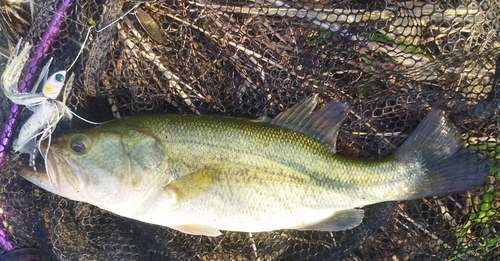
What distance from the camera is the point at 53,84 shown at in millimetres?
2514

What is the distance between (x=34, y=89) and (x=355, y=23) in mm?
2166

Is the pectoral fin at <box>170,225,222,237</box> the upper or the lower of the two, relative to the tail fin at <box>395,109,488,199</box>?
lower

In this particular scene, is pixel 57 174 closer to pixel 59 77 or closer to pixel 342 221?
pixel 59 77

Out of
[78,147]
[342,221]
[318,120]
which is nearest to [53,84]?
[78,147]

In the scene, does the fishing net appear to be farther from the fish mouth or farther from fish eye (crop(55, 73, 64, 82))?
the fish mouth

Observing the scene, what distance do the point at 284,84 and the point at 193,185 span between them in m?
0.91

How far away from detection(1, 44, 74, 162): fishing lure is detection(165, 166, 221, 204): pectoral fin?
2.85 ft

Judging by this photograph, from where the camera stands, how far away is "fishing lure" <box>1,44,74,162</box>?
99.5 inches

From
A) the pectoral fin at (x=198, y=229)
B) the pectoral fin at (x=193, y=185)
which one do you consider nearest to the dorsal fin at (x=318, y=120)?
the pectoral fin at (x=193, y=185)

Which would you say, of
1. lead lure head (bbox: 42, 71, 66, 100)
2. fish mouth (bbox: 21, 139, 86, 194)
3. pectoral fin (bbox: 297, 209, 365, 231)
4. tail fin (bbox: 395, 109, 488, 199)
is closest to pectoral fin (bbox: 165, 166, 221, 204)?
fish mouth (bbox: 21, 139, 86, 194)

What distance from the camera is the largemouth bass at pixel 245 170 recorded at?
7.95 ft

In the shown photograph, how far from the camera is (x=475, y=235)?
2.95 metres

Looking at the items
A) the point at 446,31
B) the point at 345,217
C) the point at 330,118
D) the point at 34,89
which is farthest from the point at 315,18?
the point at 34,89

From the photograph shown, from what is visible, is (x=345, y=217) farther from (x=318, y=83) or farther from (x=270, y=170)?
(x=318, y=83)
